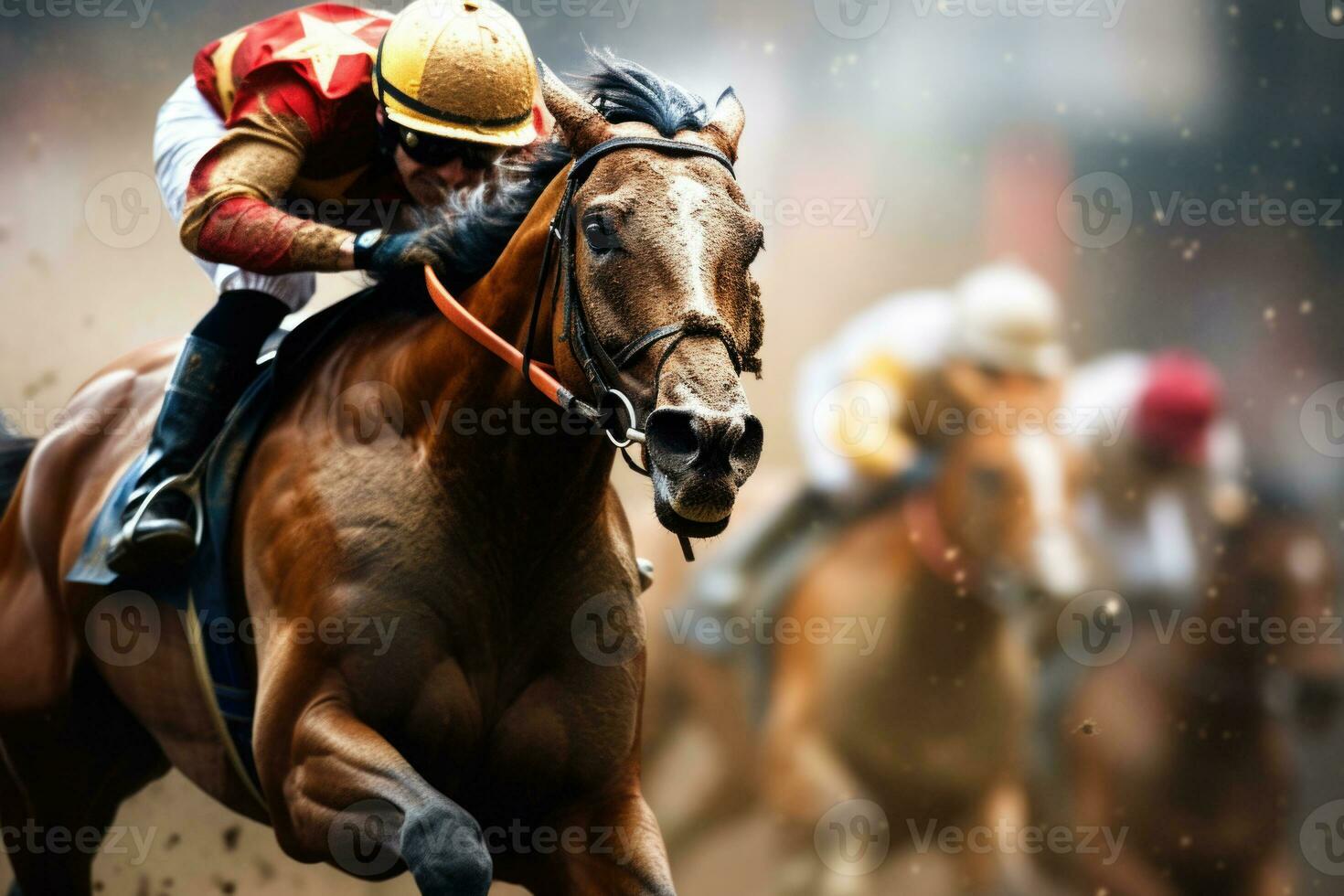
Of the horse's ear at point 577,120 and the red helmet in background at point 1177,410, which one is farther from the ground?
the horse's ear at point 577,120

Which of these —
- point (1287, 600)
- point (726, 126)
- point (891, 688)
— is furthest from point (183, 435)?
point (1287, 600)

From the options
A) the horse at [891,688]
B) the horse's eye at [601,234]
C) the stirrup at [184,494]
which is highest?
the horse's eye at [601,234]

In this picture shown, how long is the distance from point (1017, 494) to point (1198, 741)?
939mm

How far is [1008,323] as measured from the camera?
4.70 metres

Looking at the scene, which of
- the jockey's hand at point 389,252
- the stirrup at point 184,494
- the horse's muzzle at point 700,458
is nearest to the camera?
the horse's muzzle at point 700,458

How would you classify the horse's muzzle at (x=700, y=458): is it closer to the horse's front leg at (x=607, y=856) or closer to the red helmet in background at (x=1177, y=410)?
the horse's front leg at (x=607, y=856)

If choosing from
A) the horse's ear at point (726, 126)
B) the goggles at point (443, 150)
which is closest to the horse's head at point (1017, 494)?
the goggles at point (443, 150)

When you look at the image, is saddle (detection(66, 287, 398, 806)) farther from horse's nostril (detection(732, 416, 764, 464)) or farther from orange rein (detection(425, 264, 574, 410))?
horse's nostril (detection(732, 416, 764, 464))

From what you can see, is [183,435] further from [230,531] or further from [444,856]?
[444,856]

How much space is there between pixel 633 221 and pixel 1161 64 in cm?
363

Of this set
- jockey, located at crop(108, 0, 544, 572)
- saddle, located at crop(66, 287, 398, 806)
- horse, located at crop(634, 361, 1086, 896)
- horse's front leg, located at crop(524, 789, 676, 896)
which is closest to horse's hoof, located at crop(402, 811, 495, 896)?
horse's front leg, located at crop(524, 789, 676, 896)

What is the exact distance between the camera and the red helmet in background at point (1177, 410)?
4.70m

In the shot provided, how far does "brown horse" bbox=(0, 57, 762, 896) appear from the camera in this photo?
1767 mm

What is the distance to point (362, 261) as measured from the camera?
2.19 metres
